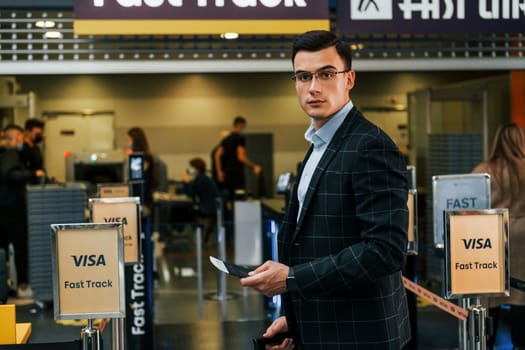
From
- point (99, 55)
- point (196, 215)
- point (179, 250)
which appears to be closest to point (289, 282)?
point (99, 55)

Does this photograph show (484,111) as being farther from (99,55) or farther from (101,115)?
(101,115)

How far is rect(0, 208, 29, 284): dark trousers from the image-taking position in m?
8.44

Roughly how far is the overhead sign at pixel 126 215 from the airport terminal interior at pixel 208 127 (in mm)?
65

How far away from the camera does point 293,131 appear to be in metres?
15.6

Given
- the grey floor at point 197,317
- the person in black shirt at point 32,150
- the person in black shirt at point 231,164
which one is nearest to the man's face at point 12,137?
the person in black shirt at point 32,150

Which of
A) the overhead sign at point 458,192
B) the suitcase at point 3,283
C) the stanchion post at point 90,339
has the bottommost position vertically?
the stanchion post at point 90,339

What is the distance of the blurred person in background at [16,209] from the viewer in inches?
333

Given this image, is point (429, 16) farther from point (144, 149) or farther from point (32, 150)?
point (32, 150)

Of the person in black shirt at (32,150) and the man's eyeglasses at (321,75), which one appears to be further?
the person in black shirt at (32,150)

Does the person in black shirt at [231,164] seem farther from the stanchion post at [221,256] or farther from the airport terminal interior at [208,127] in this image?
the stanchion post at [221,256]

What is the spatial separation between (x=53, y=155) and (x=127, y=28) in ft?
32.2

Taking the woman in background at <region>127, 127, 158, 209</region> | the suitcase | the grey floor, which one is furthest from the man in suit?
the woman in background at <region>127, 127, 158, 209</region>

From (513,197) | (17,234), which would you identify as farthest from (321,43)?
(17,234)

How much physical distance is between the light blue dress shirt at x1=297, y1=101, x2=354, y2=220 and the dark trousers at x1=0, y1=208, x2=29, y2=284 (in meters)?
6.36
